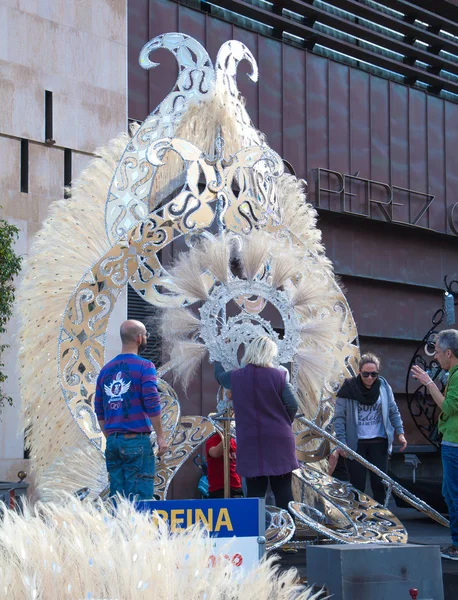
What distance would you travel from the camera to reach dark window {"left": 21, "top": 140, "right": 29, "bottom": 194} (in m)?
11.0

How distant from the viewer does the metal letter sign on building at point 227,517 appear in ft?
10.2

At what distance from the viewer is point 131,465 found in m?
5.50

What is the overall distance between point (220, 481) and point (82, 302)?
5.62ft

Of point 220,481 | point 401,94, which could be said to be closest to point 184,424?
point 220,481

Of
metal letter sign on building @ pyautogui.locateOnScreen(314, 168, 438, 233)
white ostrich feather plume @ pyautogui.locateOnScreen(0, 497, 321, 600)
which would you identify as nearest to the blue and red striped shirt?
white ostrich feather plume @ pyautogui.locateOnScreen(0, 497, 321, 600)

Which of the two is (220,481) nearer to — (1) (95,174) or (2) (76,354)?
(2) (76,354)

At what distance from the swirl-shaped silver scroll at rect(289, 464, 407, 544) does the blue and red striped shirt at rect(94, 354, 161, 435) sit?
3.89ft

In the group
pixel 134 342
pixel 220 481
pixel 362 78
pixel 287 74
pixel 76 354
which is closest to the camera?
pixel 134 342

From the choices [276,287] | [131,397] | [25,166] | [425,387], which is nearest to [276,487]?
[131,397]

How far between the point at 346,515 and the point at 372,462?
2.78ft

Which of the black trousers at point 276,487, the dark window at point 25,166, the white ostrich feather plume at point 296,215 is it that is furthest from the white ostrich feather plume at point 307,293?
the dark window at point 25,166

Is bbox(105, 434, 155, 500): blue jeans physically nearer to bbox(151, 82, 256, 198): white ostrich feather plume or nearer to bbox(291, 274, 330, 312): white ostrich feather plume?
bbox(291, 274, 330, 312): white ostrich feather plume

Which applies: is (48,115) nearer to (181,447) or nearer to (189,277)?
(189,277)

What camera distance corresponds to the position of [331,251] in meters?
14.9
